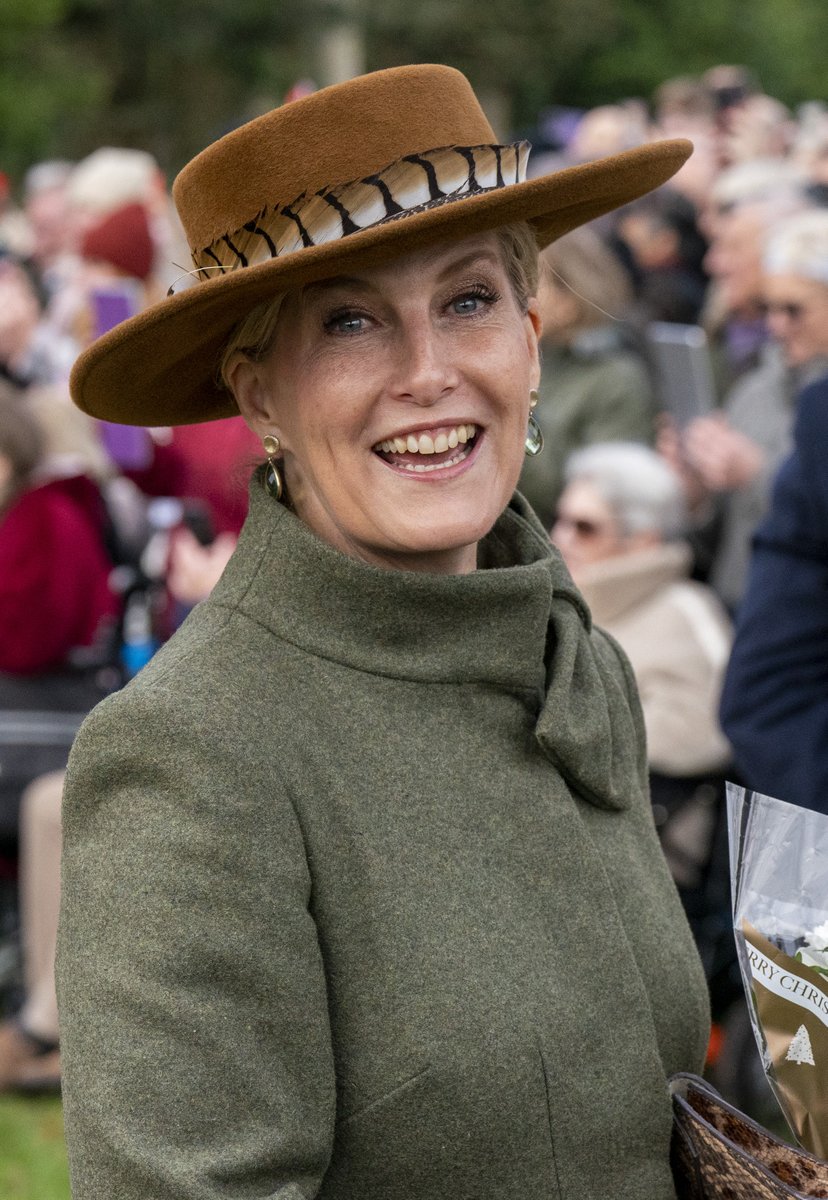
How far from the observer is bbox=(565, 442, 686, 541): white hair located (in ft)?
17.8

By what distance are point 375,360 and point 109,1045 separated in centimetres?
83

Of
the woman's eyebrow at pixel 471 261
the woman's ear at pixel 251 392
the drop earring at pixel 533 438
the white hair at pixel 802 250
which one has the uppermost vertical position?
the woman's eyebrow at pixel 471 261

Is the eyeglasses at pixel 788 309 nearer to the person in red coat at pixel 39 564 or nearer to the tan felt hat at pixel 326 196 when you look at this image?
the person in red coat at pixel 39 564

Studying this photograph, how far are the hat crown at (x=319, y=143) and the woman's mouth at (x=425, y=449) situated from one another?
0.31 m

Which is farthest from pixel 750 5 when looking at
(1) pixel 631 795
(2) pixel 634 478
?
(1) pixel 631 795

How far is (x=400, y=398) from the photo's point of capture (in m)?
2.03

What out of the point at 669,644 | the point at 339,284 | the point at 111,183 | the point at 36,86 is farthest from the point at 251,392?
the point at 36,86

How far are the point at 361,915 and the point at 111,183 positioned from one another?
24.8ft

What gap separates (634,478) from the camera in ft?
18.0

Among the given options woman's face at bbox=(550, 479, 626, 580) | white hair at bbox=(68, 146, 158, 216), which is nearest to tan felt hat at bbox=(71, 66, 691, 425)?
woman's face at bbox=(550, 479, 626, 580)

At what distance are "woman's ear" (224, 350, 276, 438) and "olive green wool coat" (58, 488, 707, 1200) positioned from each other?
11cm

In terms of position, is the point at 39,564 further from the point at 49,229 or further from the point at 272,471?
the point at 49,229

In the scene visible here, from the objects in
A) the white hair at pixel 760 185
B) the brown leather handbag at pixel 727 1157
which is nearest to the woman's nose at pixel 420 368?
the brown leather handbag at pixel 727 1157

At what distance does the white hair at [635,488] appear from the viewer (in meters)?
5.43
